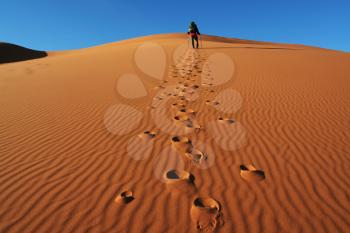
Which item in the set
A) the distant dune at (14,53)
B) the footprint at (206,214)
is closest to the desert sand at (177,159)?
the footprint at (206,214)

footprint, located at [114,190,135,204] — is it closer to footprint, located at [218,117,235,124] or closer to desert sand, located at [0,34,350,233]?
desert sand, located at [0,34,350,233]

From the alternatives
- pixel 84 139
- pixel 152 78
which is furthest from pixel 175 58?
pixel 84 139

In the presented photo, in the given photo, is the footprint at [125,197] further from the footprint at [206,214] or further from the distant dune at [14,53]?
the distant dune at [14,53]

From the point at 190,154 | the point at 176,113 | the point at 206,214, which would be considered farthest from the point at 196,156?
the point at 176,113

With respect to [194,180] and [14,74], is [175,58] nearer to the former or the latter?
[14,74]

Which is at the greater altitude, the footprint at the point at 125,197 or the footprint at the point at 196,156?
the footprint at the point at 125,197

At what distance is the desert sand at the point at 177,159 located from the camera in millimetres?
2551

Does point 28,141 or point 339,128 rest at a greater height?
point 28,141

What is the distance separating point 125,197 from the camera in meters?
2.83

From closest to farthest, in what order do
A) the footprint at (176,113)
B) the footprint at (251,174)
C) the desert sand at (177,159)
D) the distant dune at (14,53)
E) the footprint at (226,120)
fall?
the desert sand at (177,159), the footprint at (251,174), the footprint at (176,113), the footprint at (226,120), the distant dune at (14,53)

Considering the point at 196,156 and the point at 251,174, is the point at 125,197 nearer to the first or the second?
the point at 196,156

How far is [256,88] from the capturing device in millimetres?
7766

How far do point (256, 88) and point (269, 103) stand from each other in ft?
5.07

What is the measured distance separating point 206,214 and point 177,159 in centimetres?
127
